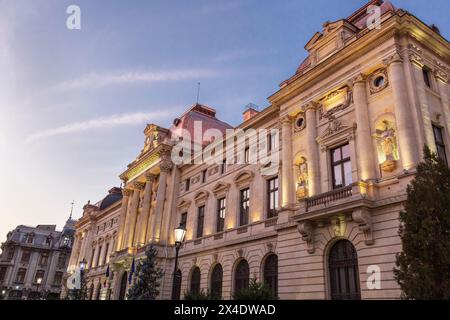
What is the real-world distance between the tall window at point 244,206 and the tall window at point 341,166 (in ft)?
26.8

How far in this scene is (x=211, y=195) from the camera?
3069 cm

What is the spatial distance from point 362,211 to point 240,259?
432 inches

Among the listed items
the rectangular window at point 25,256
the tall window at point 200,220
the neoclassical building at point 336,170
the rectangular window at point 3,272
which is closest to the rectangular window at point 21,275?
the rectangular window at point 25,256

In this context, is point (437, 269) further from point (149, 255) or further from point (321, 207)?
point (149, 255)

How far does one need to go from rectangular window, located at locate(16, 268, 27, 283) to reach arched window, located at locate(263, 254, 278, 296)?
237 feet

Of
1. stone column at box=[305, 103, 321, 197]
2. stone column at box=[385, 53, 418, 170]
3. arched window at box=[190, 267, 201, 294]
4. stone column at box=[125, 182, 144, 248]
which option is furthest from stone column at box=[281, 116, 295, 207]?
stone column at box=[125, 182, 144, 248]

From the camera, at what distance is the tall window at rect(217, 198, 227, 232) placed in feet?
94.8

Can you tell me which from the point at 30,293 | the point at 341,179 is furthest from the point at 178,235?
the point at 30,293

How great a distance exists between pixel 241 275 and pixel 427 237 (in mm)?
16060

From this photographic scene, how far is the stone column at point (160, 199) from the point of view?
34.4 metres

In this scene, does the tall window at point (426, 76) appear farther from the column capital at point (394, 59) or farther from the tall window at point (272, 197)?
the tall window at point (272, 197)

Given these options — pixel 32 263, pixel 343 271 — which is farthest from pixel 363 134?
pixel 32 263

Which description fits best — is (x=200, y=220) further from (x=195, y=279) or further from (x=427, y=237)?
(x=427, y=237)

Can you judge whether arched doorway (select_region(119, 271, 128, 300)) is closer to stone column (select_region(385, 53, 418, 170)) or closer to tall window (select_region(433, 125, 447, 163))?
stone column (select_region(385, 53, 418, 170))
